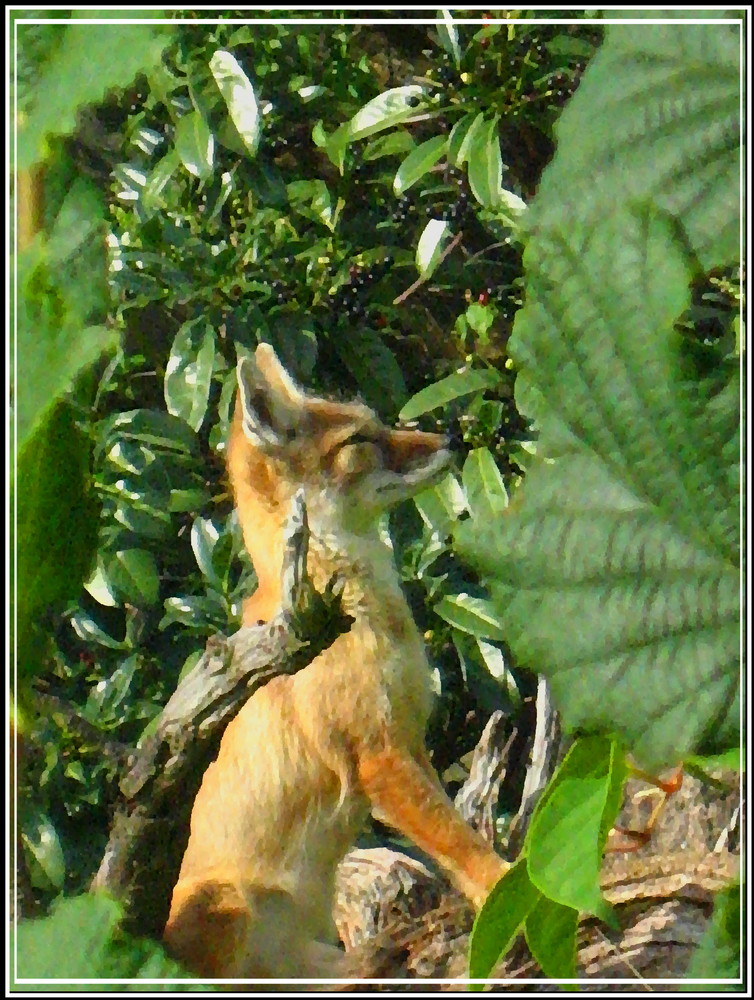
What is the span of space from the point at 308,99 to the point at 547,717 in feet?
1.47

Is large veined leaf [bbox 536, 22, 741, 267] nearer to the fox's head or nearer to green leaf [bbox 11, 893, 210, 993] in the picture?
the fox's head

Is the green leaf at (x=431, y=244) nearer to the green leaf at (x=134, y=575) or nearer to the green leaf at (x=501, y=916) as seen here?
A: the green leaf at (x=134, y=575)

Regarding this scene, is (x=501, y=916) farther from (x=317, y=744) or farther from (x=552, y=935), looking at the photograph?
(x=317, y=744)

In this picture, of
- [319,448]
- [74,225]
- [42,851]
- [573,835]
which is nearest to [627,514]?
[573,835]

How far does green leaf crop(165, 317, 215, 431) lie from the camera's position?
0.73 metres

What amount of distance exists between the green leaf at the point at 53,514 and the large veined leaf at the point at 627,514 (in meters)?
0.22

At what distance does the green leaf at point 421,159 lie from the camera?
72 centimetres

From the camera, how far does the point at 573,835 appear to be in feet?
1.47

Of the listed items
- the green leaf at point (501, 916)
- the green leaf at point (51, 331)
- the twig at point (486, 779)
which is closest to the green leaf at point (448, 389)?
the twig at point (486, 779)

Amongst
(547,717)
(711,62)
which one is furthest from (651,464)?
(547,717)

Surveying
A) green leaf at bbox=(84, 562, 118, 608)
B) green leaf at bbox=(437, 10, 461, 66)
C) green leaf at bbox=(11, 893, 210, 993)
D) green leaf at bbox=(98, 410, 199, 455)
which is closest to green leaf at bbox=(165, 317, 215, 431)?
green leaf at bbox=(98, 410, 199, 455)

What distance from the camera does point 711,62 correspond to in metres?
0.50

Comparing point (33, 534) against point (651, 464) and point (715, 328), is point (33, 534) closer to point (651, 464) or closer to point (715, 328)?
point (651, 464)

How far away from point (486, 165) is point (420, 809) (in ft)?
1.46
